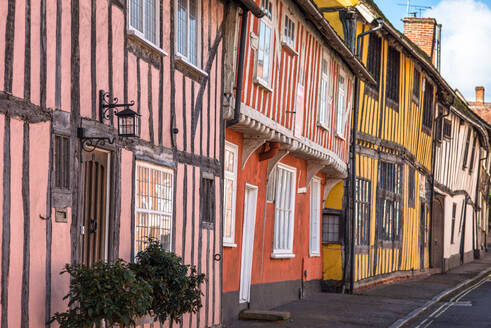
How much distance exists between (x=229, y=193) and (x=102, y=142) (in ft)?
17.1

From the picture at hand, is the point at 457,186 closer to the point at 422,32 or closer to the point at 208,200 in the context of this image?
the point at 422,32

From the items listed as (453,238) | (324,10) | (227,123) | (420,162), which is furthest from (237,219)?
(453,238)

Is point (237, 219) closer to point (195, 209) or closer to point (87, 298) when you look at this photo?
point (195, 209)

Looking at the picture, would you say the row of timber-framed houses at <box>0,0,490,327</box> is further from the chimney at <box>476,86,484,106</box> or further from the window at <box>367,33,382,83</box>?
the chimney at <box>476,86,484,106</box>

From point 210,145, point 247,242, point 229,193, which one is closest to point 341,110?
point 247,242

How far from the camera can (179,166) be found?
10.9 meters

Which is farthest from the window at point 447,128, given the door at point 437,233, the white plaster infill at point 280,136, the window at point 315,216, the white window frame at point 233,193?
the white window frame at point 233,193

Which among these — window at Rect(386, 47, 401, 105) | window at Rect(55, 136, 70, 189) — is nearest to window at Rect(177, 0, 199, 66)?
window at Rect(55, 136, 70, 189)

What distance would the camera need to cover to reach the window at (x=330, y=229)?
2053 cm

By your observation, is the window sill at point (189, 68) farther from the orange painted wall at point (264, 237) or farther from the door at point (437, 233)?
the door at point (437, 233)

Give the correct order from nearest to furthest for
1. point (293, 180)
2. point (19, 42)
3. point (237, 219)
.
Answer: point (19, 42) → point (237, 219) → point (293, 180)

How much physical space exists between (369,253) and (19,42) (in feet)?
52.4

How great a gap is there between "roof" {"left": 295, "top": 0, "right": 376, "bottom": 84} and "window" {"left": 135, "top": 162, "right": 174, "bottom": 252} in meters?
5.47

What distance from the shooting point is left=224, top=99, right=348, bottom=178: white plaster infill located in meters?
12.9
